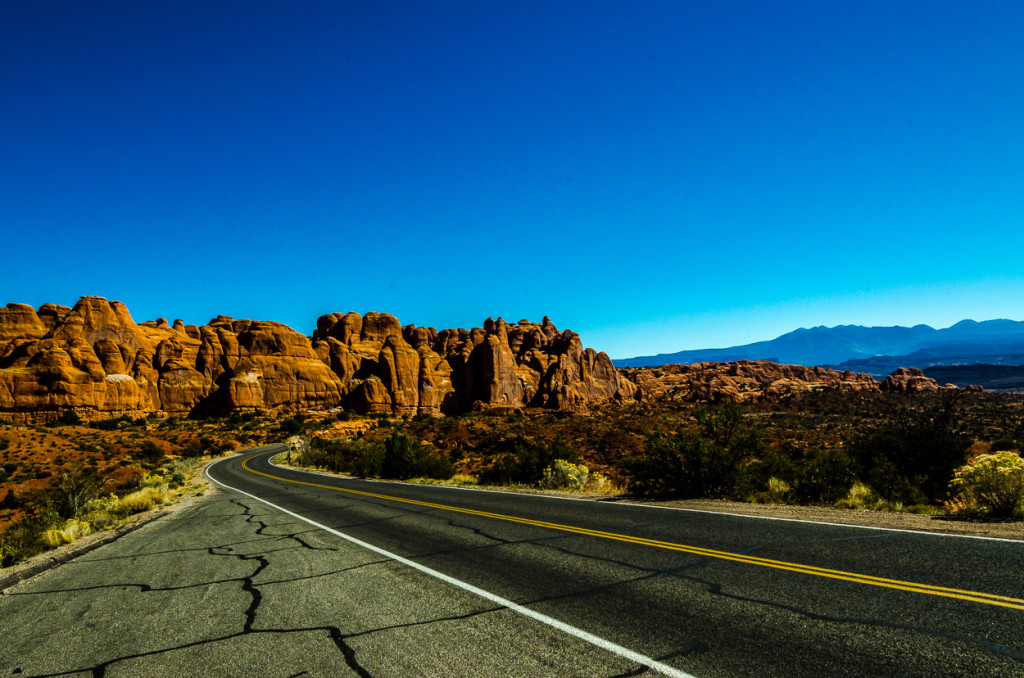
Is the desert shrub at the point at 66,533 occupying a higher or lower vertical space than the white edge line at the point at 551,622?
lower

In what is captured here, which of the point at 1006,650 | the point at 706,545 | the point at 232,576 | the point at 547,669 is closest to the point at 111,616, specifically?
the point at 232,576

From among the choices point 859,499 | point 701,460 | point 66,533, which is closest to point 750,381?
point 701,460

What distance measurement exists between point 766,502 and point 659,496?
2721 millimetres

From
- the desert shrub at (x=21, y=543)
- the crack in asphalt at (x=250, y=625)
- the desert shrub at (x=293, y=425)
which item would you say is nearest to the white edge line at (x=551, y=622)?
the crack in asphalt at (x=250, y=625)

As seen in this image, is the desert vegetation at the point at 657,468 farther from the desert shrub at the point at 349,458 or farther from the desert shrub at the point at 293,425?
the desert shrub at the point at 293,425

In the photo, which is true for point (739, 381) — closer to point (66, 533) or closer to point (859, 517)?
point (859, 517)

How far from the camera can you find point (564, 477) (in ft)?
59.2

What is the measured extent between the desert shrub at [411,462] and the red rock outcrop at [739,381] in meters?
80.0

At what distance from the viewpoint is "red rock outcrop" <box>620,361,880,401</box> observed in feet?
353

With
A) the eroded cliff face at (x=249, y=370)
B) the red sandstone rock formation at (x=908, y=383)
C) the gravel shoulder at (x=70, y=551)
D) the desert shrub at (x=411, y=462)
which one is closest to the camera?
the gravel shoulder at (x=70, y=551)

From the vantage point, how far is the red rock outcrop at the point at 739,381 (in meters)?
108

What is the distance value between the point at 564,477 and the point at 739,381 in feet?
435

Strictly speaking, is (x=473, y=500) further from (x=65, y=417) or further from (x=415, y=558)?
(x=65, y=417)

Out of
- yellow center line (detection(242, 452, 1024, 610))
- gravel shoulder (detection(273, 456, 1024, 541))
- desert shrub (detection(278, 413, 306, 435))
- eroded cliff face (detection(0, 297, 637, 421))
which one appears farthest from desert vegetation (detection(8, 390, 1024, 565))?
eroded cliff face (detection(0, 297, 637, 421))
